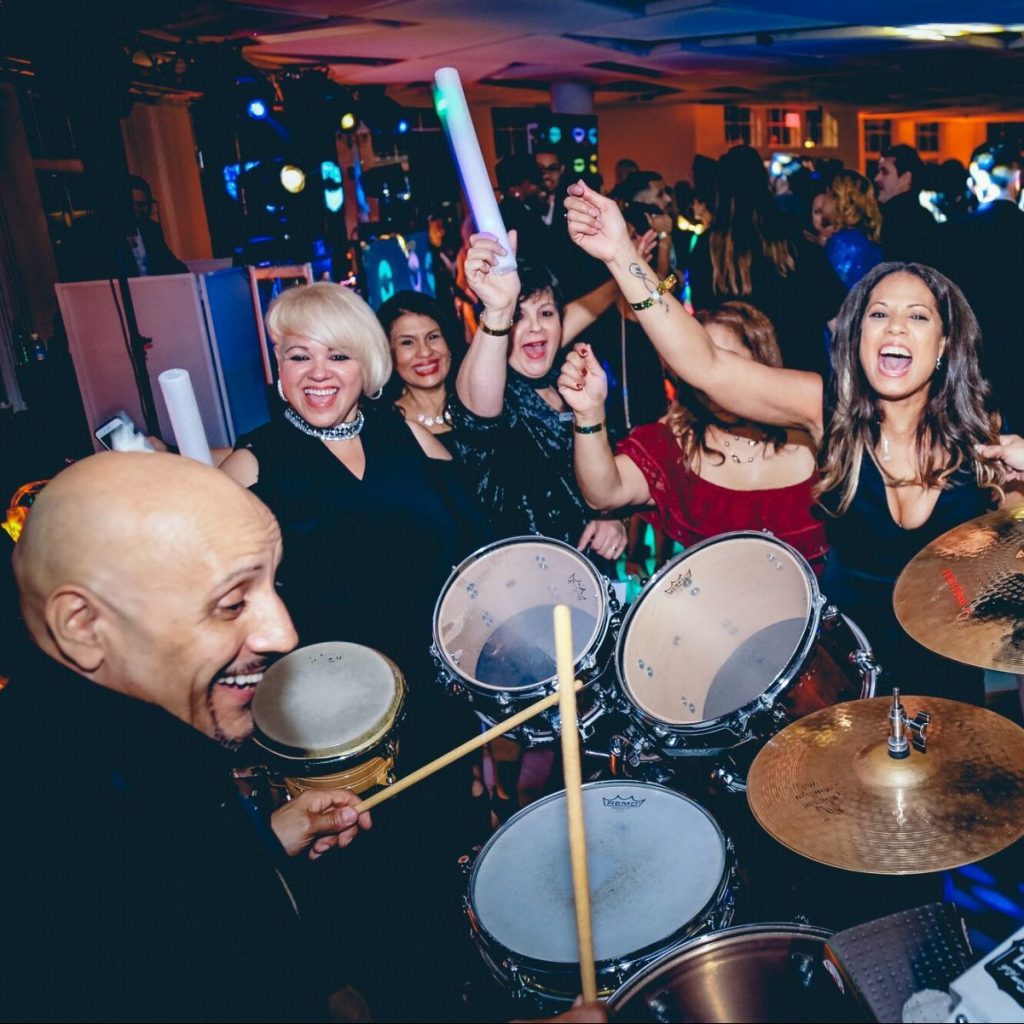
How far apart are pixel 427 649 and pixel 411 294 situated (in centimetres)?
148

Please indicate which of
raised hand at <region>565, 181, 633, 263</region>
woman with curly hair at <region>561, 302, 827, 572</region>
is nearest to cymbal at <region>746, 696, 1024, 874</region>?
woman with curly hair at <region>561, 302, 827, 572</region>

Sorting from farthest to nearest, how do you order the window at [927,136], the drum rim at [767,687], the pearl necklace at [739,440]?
the window at [927,136] → the pearl necklace at [739,440] → the drum rim at [767,687]

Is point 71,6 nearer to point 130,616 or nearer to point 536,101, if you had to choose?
point 130,616

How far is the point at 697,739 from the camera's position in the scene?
5.52 feet

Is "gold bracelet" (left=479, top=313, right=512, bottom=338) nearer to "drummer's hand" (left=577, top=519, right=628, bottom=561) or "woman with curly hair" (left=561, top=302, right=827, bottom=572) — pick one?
"woman with curly hair" (left=561, top=302, right=827, bottom=572)

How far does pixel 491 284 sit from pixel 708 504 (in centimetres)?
88

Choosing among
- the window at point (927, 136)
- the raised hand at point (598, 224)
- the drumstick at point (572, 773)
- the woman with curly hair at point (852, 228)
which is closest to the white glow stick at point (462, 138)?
the raised hand at point (598, 224)

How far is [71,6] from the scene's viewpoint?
11.5 feet

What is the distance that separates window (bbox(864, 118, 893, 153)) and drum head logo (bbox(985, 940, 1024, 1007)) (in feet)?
Answer: 75.4

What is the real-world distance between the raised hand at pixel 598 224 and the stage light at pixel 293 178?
4432mm

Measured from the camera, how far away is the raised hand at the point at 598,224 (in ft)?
6.64

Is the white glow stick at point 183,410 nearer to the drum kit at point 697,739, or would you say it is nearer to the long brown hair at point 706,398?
the drum kit at point 697,739

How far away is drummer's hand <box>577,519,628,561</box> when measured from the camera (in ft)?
8.44

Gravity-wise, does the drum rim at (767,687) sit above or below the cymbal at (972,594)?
below
